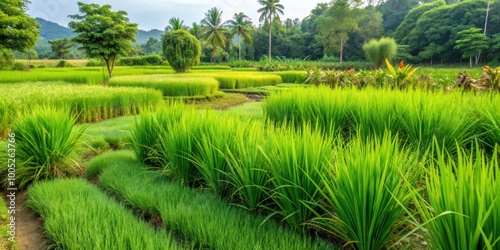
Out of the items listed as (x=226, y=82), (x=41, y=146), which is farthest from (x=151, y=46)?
(x=41, y=146)

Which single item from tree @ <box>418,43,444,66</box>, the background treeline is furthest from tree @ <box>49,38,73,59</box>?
tree @ <box>418,43,444,66</box>

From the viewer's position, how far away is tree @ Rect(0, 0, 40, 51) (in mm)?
13406

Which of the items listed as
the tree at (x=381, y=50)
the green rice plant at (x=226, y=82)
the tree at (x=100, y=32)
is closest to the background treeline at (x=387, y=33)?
the tree at (x=381, y=50)

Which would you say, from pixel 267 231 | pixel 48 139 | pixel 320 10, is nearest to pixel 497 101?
pixel 267 231

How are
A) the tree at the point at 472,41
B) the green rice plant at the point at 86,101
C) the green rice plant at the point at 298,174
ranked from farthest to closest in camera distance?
the tree at the point at 472,41
the green rice plant at the point at 86,101
the green rice plant at the point at 298,174

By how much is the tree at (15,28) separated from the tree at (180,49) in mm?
7375

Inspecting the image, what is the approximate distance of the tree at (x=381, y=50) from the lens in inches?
1414

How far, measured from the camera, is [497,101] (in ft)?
10.5

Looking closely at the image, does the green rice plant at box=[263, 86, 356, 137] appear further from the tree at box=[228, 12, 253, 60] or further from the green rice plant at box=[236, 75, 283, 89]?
the tree at box=[228, 12, 253, 60]

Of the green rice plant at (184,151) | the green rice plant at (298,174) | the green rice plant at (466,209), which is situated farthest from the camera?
the green rice plant at (184,151)

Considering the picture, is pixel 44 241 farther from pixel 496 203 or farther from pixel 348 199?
pixel 496 203

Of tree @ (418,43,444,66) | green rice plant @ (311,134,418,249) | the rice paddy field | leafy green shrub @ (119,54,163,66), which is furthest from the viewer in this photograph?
tree @ (418,43,444,66)

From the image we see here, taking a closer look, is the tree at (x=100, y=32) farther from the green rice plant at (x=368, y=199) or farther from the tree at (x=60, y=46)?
the tree at (x=60, y=46)

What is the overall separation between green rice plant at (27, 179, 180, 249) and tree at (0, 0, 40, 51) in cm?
1440
